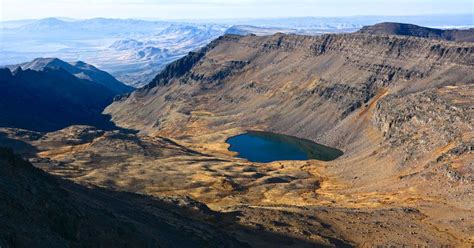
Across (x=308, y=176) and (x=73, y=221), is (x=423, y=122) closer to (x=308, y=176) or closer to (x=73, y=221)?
(x=308, y=176)

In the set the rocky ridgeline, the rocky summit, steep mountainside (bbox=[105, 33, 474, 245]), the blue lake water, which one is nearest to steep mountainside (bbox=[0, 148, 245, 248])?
the rocky summit

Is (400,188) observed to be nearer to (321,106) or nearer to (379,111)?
(379,111)

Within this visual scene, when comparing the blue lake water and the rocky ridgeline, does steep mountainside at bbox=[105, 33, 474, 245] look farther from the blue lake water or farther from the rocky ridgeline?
the blue lake water

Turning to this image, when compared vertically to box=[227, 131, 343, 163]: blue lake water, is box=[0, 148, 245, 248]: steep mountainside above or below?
above

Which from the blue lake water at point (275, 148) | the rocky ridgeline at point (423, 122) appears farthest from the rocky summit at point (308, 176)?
the blue lake water at point (275, 148)

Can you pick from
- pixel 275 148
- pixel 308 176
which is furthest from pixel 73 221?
pixel 275 148
